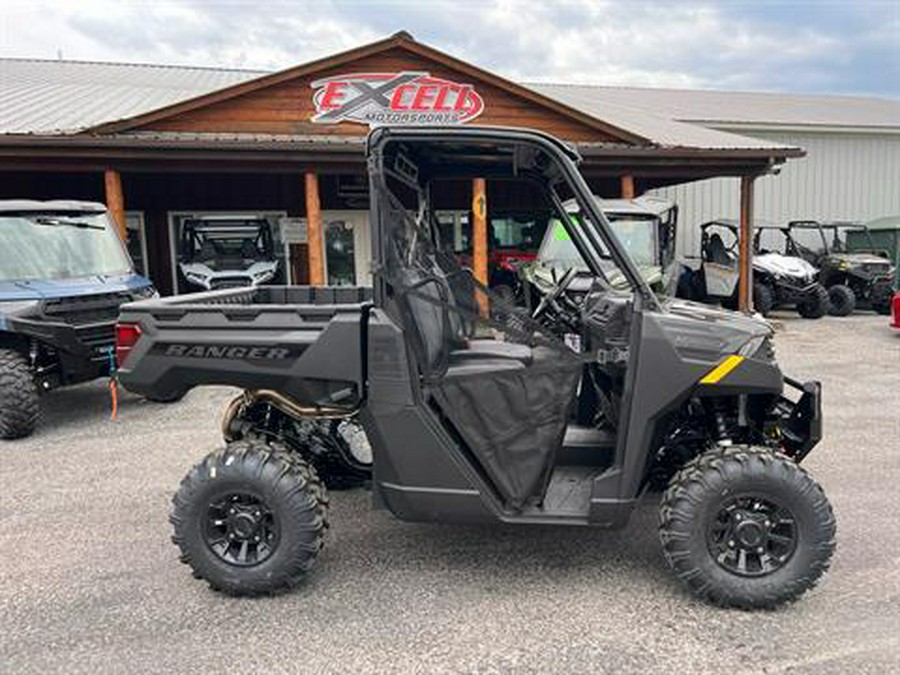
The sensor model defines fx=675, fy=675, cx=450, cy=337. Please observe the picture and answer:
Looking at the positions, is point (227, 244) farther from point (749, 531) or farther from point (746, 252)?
point (749, 531)

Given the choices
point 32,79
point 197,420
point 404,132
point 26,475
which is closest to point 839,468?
point 404,132

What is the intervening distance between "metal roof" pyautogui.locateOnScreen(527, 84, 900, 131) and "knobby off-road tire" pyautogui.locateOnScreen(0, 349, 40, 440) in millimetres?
15052

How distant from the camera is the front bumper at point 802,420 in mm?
3191

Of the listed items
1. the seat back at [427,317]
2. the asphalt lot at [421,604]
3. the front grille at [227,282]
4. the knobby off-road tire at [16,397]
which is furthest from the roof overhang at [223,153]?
the seat back at [427,317]

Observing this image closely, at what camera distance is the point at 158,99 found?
43.2 ft

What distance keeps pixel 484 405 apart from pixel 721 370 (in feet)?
3.34

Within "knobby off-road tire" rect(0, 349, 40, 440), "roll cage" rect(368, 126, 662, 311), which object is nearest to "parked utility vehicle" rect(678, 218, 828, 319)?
"roll cage" rect(368, 126, 662, 311)

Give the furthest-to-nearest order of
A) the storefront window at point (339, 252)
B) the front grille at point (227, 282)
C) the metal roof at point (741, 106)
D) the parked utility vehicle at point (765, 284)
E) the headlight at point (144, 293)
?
the metal roof at point (741, 106), the storefront window at point (339, 252), the parked utility vehicle at point (765, 284), the front grille at point (227, 282), the headlight at point (144, 293)

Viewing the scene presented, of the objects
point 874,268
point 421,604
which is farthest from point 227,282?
point 874,268

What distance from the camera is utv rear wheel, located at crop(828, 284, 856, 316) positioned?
43.9 ft

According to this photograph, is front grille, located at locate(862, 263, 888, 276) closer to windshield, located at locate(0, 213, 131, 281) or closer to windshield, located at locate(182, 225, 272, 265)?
windshield, located at locate(182, 225, 272, 265)

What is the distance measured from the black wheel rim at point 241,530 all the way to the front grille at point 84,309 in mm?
3683

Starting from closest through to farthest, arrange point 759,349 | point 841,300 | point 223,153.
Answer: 1. point 759,349
2. point 223,153
3. point 841,300

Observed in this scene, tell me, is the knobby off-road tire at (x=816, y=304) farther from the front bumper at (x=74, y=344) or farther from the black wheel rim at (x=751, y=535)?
the front bumper at (x=74, y=344)
